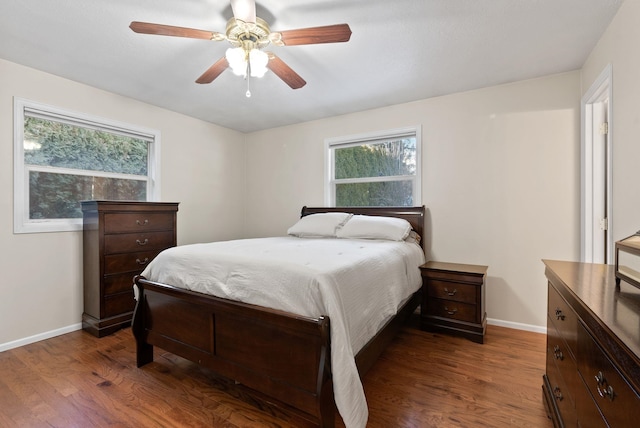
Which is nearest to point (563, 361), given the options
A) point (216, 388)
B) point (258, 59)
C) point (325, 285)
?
point (325, 285)

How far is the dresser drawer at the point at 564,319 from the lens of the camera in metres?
1.15

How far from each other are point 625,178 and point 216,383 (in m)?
2.85

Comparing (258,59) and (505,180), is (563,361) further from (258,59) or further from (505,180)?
(258,59)

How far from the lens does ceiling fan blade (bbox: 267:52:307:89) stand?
2000 millimetres

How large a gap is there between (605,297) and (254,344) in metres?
1.53

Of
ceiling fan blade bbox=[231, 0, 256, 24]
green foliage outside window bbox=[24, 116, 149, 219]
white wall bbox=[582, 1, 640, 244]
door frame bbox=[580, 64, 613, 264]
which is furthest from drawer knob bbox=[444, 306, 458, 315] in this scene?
green foliage outside window bbox=[24, 116, 149, 219]

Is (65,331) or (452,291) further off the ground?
(452,291)

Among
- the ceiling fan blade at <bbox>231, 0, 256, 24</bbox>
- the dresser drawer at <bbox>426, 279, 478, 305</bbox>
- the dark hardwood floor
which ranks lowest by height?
the dark hardwood floor

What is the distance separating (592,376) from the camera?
0.95 metres

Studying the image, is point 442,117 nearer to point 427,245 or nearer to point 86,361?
point 427,245

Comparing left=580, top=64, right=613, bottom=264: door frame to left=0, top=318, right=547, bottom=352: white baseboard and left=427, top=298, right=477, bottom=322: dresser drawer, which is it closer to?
left=0, top=318, right=547, bottom=352: white baseboard

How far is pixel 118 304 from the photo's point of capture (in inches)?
111

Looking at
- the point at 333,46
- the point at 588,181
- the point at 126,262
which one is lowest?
the point at 126,262

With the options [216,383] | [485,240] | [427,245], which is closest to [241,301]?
[216,383]
